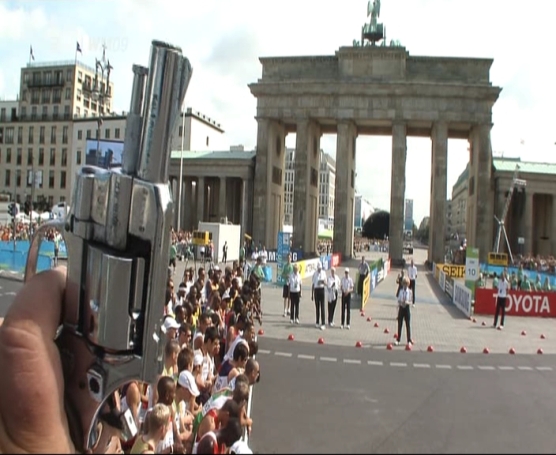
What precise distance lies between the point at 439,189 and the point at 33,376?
205 ft

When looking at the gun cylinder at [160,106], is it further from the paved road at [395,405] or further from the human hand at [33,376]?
the paved road at [395,405]

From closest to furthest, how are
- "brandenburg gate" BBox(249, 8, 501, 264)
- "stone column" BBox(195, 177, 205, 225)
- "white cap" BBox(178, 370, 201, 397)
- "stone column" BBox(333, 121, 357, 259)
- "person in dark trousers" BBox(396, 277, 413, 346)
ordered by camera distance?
"white cap" BBox(178, 370, 201, 397) → "person in dark trousers" BBox(396, 277, 413, 346) → "brandenburg gate" BBox(249, 8, 501, 264) → "stone column" BBox(333, 121, 357, 259) → "stone column" BBox(195, 177, 205, 225)

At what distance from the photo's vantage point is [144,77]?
2268 mm

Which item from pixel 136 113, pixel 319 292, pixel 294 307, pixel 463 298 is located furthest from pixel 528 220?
pixel 136 113

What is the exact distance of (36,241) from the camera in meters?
2.92

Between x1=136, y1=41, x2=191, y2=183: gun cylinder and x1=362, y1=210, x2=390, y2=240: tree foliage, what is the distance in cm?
13659

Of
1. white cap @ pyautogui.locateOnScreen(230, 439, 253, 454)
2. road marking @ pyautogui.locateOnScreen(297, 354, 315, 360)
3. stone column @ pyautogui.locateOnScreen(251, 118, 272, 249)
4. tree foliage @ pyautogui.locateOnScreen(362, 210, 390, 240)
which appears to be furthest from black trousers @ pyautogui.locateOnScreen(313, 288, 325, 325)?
tree foliage @ pyautogui.locateOnScreen(362, 210, 390, 240)

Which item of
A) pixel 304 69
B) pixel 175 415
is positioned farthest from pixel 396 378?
pixel 304 69

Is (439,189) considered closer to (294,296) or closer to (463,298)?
(463,298)

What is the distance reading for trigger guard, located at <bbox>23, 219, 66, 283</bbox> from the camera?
2.48 meters

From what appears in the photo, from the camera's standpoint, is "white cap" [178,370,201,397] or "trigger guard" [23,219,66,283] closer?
"trigger guard" [23,219,66,283]

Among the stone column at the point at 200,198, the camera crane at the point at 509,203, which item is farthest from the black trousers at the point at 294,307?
the stone column at the point at 200,198

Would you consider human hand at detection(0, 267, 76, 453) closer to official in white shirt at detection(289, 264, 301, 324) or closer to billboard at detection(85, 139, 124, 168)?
billboard at detection(85, 139, 124, 168)

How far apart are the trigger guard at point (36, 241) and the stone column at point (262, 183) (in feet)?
202
